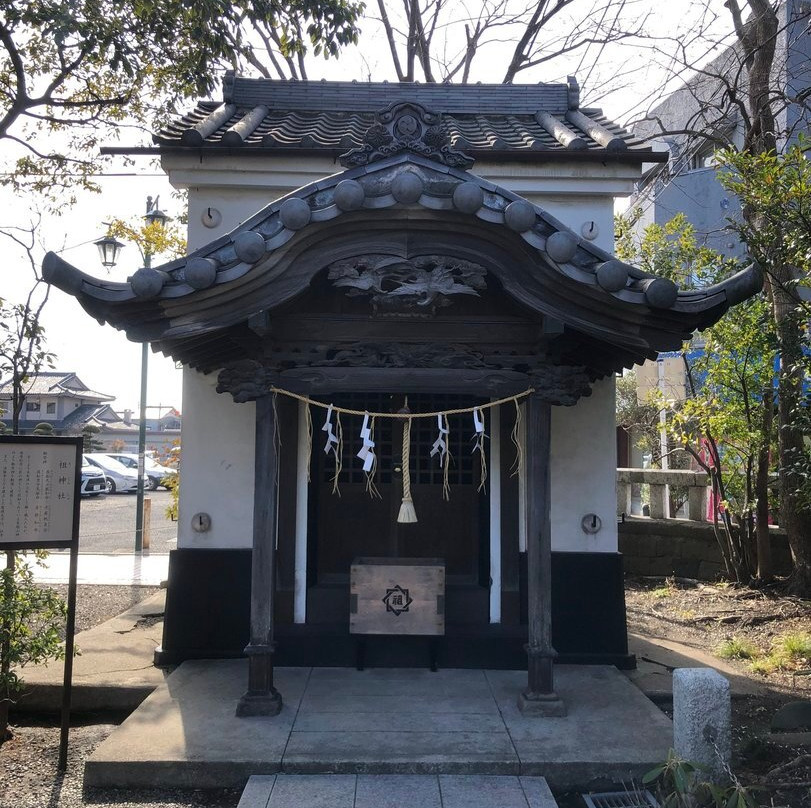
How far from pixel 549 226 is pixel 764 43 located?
890 cm

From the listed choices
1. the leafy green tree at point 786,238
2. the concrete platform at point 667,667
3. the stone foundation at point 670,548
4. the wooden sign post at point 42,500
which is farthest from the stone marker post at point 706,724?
the stone foundation at point 670,548

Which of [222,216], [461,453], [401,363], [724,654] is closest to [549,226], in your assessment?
[401,363]

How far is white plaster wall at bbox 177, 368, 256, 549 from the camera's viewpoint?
7.63 m

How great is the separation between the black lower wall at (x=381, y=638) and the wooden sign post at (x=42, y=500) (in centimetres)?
175

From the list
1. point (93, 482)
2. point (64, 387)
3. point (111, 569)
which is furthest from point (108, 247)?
point (64, 387)

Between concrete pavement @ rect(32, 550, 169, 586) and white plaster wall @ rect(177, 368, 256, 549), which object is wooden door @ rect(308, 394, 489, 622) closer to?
white plaster wall @ rect(177, 368, 256, 549)

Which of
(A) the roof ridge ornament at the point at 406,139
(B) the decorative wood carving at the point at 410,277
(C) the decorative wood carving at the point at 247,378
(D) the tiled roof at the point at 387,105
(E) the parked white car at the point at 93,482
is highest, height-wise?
(D) the tiled roof at the point at 387,105

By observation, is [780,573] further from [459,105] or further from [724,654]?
[459,105]

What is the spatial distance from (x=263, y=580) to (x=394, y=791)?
2.05 m

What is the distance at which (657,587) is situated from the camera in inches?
503

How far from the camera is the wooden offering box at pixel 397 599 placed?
6934 millimetres

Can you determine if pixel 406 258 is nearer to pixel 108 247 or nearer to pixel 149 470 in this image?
pixel 108 247

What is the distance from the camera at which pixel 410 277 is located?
18.8 feet

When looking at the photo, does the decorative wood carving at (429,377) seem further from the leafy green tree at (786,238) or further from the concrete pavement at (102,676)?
the concrete pavement at (102,676)
